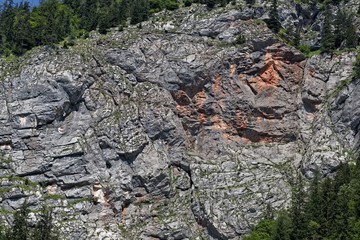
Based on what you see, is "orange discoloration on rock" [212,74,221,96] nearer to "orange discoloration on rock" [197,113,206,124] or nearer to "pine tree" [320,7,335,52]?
"orange discoloration on rock" [197,113,206,124]

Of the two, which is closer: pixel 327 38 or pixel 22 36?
pixel 327 38

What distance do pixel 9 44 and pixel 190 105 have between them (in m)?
29.0

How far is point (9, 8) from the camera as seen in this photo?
118 meters

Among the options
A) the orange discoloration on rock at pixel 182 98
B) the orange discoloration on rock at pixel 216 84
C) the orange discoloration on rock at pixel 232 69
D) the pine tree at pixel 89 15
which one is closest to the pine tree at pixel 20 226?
the orange discoloration on rock at pixel 182 98

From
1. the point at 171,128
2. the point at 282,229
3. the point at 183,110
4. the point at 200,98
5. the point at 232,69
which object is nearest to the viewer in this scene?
the point at 282,229

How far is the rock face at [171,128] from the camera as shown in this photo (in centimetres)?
9044

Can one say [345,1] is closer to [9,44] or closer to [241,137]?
[241,137]

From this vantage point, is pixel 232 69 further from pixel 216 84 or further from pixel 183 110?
pixel 183 110

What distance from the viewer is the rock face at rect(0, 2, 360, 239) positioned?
297ft

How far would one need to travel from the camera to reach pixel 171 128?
95.6 metres

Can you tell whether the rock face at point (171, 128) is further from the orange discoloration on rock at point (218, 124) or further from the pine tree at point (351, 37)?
the pine tree at point (351, 37)

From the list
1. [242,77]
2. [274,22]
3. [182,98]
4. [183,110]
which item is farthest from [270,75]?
[183,110]

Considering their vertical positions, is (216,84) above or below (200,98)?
above

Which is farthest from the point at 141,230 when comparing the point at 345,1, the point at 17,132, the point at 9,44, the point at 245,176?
the point at 345,1
